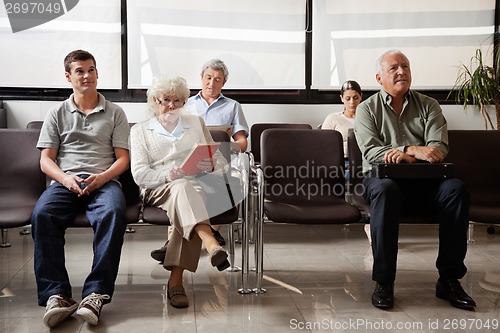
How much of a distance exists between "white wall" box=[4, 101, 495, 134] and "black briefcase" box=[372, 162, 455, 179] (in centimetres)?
238

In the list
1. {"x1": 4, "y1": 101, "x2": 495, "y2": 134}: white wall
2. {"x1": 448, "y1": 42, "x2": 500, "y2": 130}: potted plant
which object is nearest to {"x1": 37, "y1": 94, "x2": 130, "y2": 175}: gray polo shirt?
{"x1": 4, "y1": 101, "x2": 495, "y2": 134}: white wall

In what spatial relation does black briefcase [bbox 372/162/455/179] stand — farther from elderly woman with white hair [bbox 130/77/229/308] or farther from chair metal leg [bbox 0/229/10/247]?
chair metal leg [bbox 0/229/10/247]

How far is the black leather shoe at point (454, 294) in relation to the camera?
9.18 ft

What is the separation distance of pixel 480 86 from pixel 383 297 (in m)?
2.98

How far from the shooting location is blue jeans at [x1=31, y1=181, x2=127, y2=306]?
266cm

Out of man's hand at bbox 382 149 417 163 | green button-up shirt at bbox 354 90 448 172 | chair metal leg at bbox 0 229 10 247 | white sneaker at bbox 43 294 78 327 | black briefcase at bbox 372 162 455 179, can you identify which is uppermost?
green button-up shirt at bbox 354 90 448 172

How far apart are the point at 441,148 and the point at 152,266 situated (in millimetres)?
1843

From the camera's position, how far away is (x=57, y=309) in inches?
98.2

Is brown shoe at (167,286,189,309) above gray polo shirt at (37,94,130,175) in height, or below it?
below

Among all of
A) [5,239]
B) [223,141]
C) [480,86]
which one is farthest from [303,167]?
[480,86]

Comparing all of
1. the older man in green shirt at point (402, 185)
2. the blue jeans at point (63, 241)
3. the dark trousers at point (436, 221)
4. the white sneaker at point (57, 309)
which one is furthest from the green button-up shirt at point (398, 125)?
the white sneaker at point (57, 309)

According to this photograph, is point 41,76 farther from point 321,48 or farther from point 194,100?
point 321,48

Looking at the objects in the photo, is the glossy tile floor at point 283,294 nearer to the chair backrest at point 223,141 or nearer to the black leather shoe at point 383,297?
the black leather shoe at point 383,297

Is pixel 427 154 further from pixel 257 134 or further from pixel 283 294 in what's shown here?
pixel 257 134
